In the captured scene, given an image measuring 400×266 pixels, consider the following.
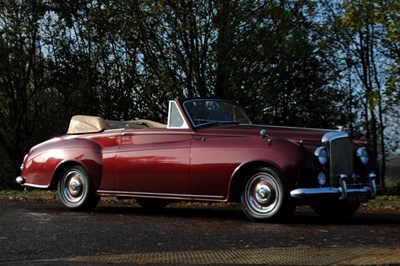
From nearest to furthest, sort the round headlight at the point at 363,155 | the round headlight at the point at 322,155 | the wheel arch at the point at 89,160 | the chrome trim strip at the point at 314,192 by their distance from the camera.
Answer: the chrome trim strip at the point at 314,192, the round headlight at the point at 322,155, the round headlight at the point at 363,155, the wheel arch at the point at 89,160

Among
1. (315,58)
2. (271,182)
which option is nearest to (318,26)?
(315,58)

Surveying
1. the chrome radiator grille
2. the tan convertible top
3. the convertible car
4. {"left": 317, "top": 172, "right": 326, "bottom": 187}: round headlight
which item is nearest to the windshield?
the convertible car

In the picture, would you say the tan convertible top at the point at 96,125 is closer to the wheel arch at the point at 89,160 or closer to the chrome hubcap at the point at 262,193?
the wheel arch at the point at 89,160

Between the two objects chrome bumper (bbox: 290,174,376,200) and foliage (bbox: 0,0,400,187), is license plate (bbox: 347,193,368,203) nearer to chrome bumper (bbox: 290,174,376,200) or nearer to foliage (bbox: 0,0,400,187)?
chrome bumper (bbox: 290,174,376,200)

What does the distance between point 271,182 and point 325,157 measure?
2.54 ft

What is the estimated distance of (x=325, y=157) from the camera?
873 centimetres

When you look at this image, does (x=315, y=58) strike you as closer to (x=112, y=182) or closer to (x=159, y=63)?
(x=159, y=63)

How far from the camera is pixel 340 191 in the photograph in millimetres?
8656

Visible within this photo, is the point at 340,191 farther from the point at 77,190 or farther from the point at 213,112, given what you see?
the point at 77,190

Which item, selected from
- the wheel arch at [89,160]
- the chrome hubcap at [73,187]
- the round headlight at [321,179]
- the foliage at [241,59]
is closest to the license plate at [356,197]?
the round headlight at [321,179]

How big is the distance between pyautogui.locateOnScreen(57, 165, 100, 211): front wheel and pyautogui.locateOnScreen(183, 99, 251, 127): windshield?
6.69 ft

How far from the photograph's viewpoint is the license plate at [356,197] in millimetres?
8734

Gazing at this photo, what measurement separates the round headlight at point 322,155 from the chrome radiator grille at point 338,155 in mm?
93

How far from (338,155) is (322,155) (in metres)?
0.35
